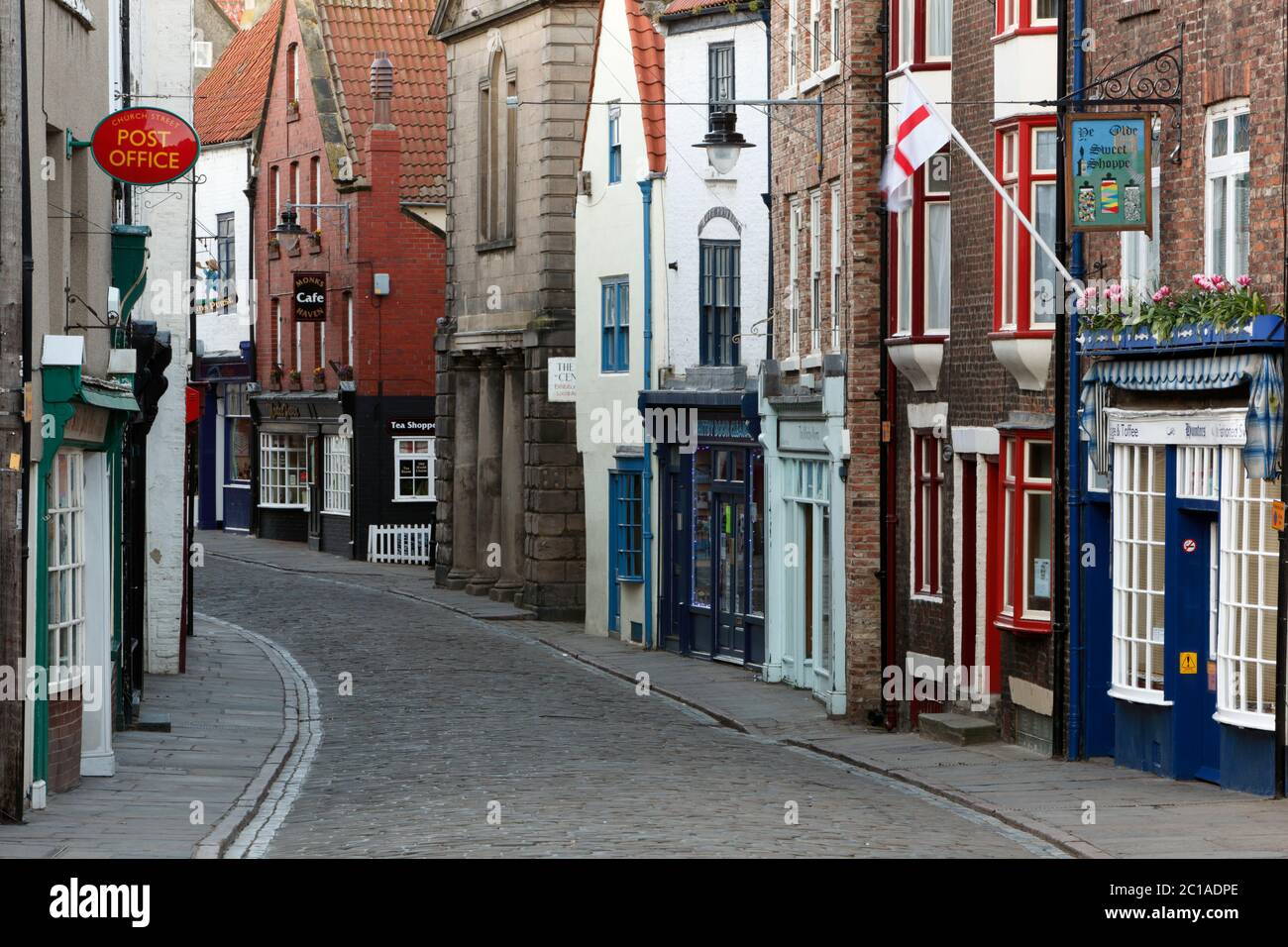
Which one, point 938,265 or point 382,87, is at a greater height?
point 382,87

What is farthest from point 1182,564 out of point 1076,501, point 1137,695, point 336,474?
point 336,474

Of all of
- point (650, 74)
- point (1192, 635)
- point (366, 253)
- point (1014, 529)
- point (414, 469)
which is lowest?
point (1192, 635)

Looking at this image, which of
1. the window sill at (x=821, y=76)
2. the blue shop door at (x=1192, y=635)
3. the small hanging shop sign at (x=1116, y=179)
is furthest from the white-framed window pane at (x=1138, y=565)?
the window sill at (x=821, y=76)

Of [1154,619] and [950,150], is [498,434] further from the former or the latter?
[1154,619]

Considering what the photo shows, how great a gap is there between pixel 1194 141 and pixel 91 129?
9826 mm

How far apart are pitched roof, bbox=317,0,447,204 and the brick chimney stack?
0.97 meters

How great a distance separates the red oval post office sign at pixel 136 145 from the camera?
19781 mm

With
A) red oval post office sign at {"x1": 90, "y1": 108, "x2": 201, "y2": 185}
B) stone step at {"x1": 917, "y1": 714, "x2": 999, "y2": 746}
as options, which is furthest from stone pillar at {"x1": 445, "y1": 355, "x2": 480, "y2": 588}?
red oval post office sign at {"x1": 90, "y1": 108, "x2": 201, "y2": 185}

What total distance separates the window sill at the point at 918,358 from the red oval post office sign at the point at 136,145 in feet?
27.2

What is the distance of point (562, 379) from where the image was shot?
39.7m

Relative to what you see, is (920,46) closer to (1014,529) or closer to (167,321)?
(1014,529)

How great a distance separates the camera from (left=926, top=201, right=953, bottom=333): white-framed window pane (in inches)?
961

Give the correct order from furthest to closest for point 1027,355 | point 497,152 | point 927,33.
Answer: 1. point 497,152
2. point 927,33
3. point 1027,355

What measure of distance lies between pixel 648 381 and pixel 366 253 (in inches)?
725
